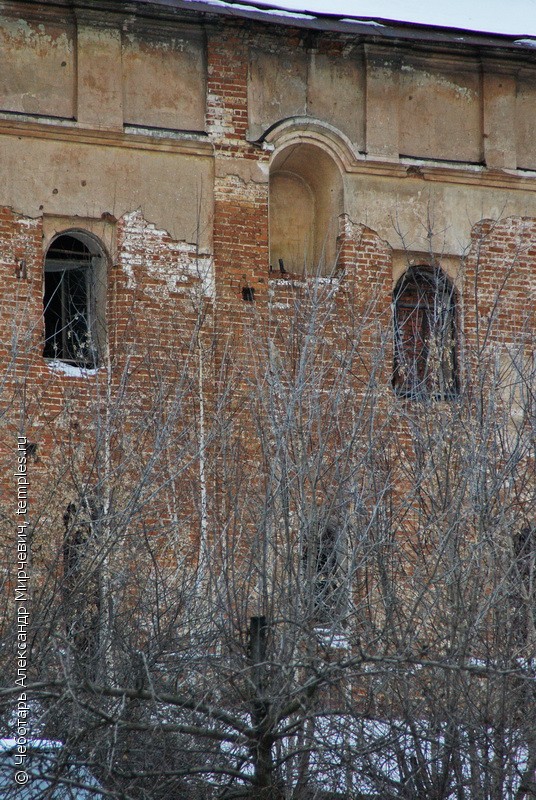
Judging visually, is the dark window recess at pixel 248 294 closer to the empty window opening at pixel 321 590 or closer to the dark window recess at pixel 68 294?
the dark window recess at pixel 68 294

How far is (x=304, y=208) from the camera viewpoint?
17.0m

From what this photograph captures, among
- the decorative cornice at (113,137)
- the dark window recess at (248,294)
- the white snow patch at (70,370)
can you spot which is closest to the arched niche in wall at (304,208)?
the dark window recess at (248,294)

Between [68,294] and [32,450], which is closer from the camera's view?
[32,450]

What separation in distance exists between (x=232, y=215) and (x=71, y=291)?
1.69 meters

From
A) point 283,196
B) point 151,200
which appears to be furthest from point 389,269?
point 151,200

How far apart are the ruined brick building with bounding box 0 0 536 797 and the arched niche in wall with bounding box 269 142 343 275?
0.07 feet

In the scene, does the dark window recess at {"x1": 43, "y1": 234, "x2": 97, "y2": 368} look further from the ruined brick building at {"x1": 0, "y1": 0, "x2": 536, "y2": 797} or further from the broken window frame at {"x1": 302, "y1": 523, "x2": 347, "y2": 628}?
the broken window frame at {"x1": 302, "y1": 523, "x2": 347, "y2": 628}

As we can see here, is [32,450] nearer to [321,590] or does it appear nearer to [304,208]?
[304,208]

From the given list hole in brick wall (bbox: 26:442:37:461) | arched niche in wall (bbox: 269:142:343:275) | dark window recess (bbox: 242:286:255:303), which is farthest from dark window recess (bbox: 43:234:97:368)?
arched niche in wall (bbox: 269:142:343:275)

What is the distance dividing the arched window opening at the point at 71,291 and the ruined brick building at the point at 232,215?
27 mm

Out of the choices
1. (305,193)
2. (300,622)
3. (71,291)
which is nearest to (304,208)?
(305,193)

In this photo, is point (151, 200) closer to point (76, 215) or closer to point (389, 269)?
point (76, 215)

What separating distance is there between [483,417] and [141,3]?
573 cm

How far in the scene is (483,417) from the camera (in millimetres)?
12539
